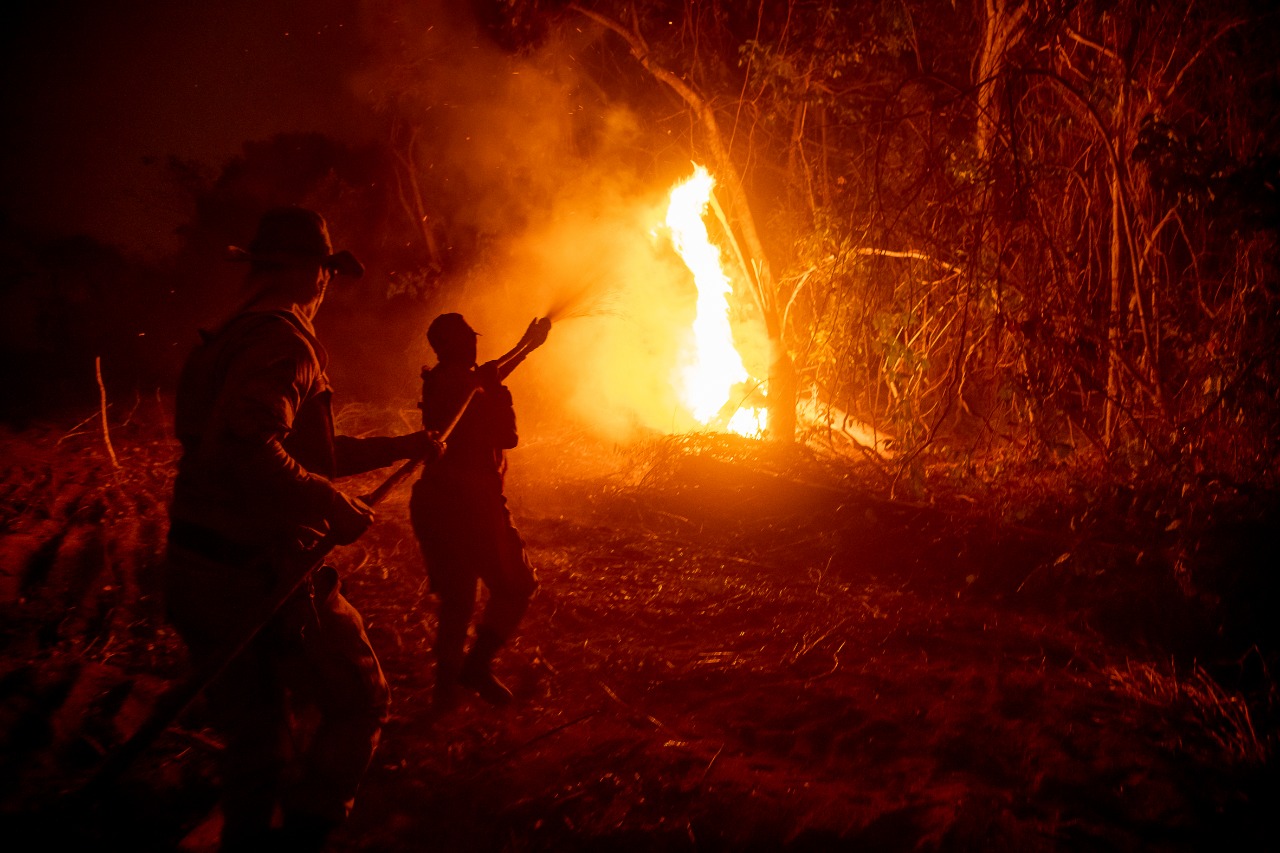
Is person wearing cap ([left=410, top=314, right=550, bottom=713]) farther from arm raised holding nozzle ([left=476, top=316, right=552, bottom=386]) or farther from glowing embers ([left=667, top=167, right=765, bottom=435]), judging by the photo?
glowing embers ([left=667, top=167, right=765, bottom=435])

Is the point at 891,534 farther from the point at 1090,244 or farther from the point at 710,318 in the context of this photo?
the point at 710,318

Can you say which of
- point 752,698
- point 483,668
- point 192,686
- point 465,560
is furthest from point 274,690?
point 752,698

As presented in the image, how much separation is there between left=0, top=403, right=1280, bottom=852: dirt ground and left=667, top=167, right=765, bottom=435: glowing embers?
254 cm

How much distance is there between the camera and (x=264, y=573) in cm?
241

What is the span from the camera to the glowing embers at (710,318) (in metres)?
8.91

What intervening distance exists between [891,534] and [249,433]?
5.18 metres

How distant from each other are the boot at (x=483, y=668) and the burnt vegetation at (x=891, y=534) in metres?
0.11

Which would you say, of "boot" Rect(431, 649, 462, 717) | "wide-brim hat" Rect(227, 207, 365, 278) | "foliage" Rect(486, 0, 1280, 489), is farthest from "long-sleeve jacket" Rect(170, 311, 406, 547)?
"foliage" Rect(486, 0, 1280, 489)

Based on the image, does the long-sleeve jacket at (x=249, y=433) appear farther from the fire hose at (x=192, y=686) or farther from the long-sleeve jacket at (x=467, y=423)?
the long-sleeve jacket at (x=467, y=423)

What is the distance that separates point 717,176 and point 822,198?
267 centimetres

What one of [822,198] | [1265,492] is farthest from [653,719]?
[822,198]

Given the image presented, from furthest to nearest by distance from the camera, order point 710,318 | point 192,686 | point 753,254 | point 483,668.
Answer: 1. point 710,318
2. point 753,254
3. point 483,668
4. point 192,686

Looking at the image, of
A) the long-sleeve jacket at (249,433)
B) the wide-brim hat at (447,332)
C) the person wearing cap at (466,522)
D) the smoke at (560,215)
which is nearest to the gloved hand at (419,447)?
the person wearing cap at (466,522)

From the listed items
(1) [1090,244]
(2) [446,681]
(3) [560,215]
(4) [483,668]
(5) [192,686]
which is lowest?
(2) [446,681]
